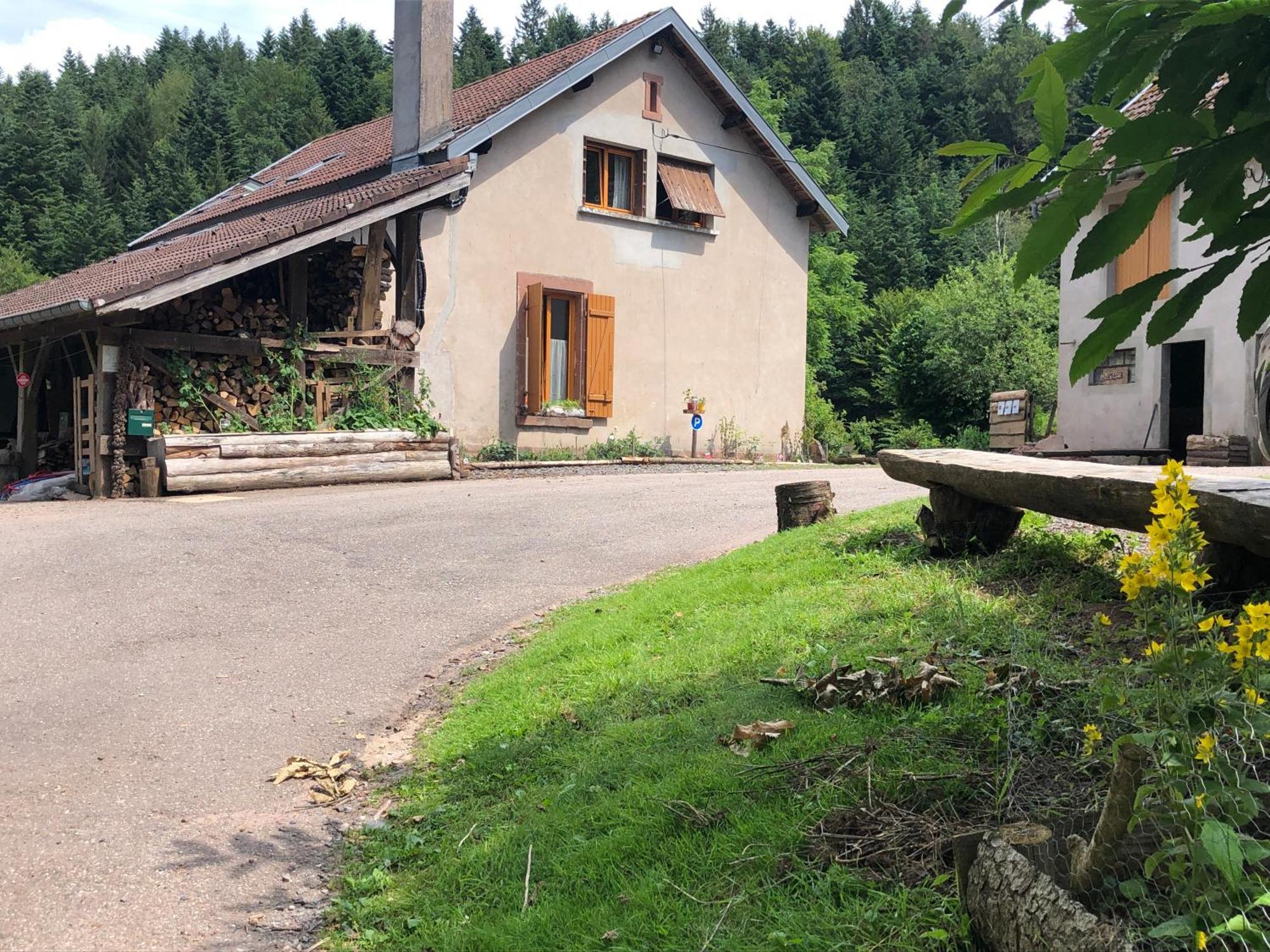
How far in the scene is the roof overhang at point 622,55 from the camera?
56.1ft

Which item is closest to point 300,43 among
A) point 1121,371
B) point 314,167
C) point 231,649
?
point 314,167

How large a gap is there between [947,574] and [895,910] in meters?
3.61

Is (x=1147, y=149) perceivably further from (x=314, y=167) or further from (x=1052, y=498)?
(x=314, y=167)

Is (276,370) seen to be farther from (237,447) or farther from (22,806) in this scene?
(22,806)

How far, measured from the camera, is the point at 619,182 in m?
19.6

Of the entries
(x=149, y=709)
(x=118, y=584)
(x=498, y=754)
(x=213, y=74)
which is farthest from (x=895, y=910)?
(x=213, y=74)

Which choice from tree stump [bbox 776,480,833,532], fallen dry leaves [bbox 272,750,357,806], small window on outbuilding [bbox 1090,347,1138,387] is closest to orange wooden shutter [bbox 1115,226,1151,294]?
small window on outbuilding [bbox 1090,347,1138,387]

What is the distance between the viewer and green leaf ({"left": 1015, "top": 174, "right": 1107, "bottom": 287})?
6.09 feet

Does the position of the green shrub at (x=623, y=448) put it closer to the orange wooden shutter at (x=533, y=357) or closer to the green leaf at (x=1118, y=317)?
the orange wooden shutter at (x=533, y=357)

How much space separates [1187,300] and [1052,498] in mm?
3933

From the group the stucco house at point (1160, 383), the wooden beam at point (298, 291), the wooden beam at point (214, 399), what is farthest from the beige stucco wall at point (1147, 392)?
the wooden beam at point (214, 399)

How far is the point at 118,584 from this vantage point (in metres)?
8.39

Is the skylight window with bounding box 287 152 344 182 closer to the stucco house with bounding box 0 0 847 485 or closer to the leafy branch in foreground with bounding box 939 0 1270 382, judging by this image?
the stucco house with bounding box 0 0 847 485

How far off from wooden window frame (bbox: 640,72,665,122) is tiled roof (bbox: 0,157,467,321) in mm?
4252
